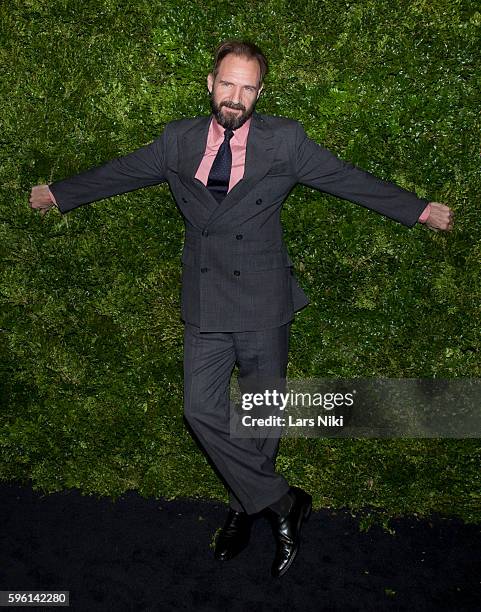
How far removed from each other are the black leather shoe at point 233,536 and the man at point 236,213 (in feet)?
0.69

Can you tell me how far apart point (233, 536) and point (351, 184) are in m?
1.88

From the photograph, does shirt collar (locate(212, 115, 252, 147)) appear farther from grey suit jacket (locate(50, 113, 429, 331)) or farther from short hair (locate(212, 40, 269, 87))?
short hair (locate(212, 40, 269, 87))

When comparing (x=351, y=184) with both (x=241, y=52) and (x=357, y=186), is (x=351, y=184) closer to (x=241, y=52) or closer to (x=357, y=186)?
(x=357, y=186)

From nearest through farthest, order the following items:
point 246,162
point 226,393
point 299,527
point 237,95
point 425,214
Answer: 1. point 237,95
2. point 246,162
3. point 425,214
4. point 226,393
5. point 299,527

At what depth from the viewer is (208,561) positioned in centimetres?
375

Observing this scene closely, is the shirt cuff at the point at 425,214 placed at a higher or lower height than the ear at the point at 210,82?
lower

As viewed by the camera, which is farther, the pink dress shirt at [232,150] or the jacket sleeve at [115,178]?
the jacket sleeve at [115,178]

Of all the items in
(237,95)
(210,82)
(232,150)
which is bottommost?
(232,150)

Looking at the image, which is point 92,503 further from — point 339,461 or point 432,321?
point 432,321

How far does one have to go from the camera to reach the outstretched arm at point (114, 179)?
11.3 ft

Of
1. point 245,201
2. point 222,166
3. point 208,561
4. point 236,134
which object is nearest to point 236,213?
point 245,201

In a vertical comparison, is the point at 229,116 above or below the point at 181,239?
above

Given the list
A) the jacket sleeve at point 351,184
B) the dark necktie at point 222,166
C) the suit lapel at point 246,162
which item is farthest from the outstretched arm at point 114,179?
the jacket sleeve at point 351,184

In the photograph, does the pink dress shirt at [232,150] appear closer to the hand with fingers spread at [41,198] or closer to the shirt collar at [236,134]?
the shirt collar at [236,134]
